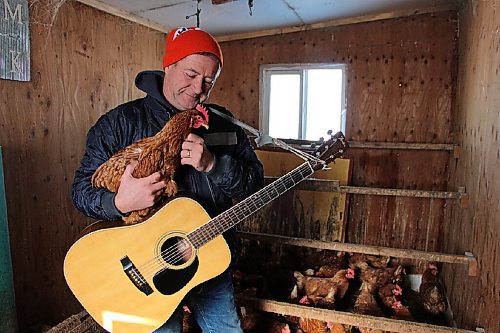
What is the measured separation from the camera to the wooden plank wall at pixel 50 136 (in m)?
2.03

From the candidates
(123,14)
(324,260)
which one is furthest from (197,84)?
(324,260)

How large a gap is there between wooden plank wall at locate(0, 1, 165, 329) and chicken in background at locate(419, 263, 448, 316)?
2.26 metres

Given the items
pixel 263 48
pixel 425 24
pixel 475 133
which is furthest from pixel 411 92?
pixel 263 48

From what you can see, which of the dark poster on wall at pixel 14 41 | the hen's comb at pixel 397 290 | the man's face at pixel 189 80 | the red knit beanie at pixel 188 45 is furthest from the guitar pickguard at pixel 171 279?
the hen's comb at pixel 397 290

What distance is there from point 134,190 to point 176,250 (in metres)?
0.26

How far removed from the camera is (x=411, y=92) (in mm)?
3016

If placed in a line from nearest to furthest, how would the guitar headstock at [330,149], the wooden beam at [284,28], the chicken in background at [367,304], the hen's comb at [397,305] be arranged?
the guitar headstock at [330,149]
the chicken in background at [367,304]
the hen's comb at [397,305]
the wooden beam at [284,28]

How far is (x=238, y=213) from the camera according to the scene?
1318 mm

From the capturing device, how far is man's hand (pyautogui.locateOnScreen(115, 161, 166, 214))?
42.9 inches

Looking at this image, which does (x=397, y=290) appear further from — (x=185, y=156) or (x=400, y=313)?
(x=185, y=156)

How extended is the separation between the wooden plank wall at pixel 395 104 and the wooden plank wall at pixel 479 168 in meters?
0.30

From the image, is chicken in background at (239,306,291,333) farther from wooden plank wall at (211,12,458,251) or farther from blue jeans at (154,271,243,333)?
wooden plank wall at (211,12,458,251)

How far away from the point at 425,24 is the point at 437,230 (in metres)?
1.59

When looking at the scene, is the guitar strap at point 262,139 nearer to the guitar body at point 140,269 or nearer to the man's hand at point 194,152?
the man's hand at point 194,152
